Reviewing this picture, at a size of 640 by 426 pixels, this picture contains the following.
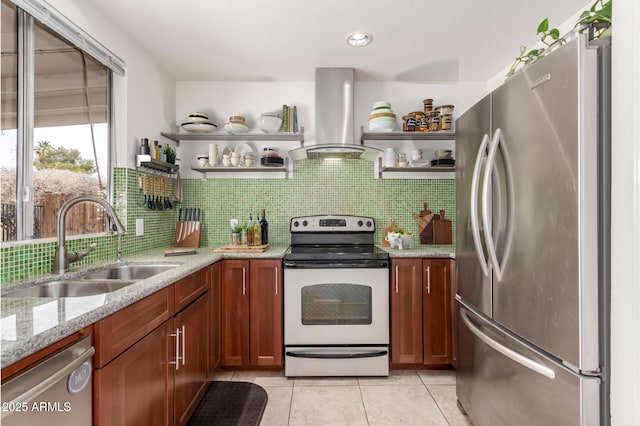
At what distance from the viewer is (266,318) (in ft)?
7.76

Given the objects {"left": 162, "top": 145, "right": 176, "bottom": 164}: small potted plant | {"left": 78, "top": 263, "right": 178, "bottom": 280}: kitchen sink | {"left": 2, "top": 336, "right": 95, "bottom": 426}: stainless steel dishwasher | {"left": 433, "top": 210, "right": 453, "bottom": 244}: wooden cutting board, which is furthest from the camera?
{"left": 433, "top": 210, "right": 453, "bottom": 244}: wooden cutting board

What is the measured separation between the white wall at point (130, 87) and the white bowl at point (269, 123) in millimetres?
809

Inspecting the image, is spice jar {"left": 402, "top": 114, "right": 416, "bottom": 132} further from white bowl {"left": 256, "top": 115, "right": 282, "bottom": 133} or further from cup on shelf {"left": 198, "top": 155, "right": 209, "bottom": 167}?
cup on shelf {"left": 198, "top": 155, "right": 209, "bottom": 167}

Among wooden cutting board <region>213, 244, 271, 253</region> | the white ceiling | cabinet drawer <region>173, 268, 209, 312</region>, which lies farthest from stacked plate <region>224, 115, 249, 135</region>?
cabinet drawer <region>173, 268, 209, 312</region>

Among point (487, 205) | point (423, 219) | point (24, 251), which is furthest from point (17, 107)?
point (423, 219)

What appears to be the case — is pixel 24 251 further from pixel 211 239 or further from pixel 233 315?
pixel 211 239

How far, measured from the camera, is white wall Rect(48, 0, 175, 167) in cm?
185

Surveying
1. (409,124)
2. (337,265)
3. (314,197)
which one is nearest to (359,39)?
(409,124)

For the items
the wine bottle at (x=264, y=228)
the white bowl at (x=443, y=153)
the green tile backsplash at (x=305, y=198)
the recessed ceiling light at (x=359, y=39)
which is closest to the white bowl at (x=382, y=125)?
the green tile backsplash at (x=305, y=198)

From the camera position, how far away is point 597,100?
0.97m

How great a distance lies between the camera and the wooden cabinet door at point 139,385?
1046 millimetres

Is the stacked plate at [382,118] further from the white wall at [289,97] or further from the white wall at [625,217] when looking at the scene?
the white wall at [625,217]

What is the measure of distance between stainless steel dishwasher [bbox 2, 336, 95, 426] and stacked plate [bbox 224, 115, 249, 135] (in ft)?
6.89

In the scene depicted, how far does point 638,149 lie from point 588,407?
0.77 metres
